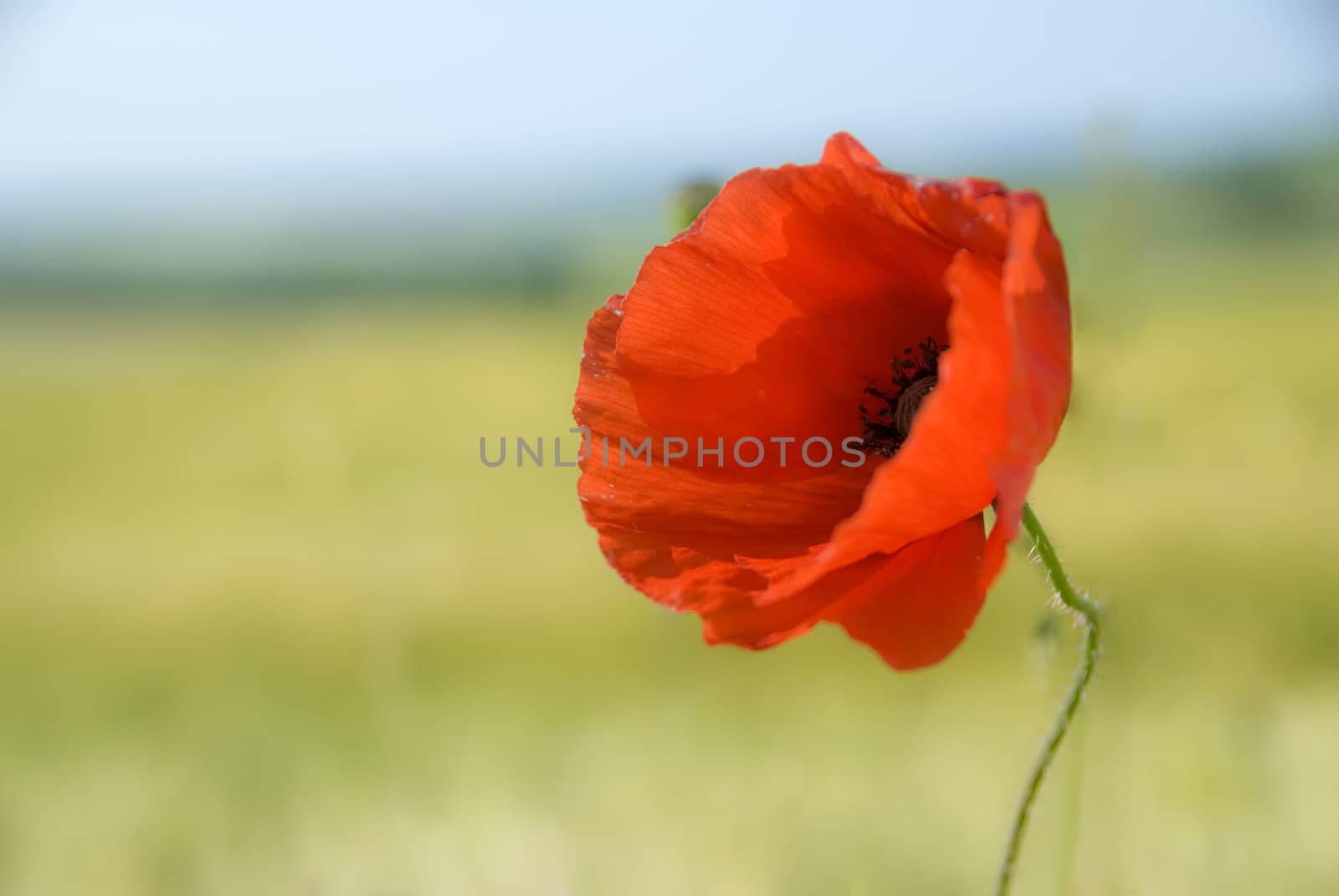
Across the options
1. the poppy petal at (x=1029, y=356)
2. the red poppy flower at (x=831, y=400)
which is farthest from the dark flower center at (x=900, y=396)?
the poppy petal at (x=1029, y=356)

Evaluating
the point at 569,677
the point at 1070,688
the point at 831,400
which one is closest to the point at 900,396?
the point at 831,400

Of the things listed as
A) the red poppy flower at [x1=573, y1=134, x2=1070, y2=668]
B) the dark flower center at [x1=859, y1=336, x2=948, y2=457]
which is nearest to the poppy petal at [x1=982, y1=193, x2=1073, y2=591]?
the red poppy flower at [x1=573, y1=134, x2=1070, y2=668]

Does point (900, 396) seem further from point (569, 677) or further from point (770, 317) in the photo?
point (569, 677)

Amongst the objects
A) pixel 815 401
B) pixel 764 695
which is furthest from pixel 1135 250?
pixel 764 695

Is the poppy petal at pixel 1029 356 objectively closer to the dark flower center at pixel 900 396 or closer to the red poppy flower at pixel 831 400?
the red poppy flower at pixel 831 400

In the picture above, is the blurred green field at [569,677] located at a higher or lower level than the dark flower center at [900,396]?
lower
